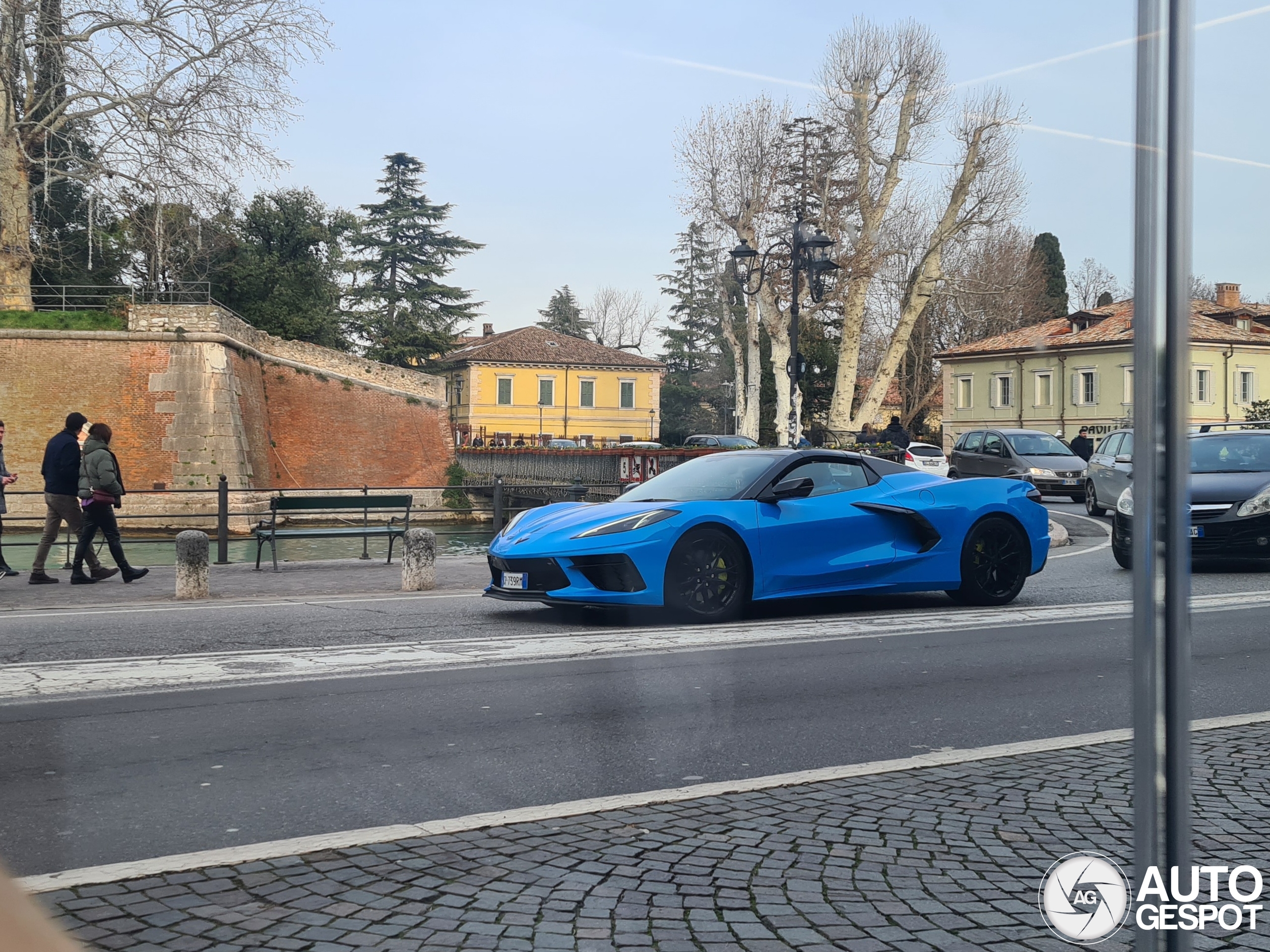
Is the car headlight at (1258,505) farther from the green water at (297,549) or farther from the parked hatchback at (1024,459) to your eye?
the parked hatchback at (1024,459)

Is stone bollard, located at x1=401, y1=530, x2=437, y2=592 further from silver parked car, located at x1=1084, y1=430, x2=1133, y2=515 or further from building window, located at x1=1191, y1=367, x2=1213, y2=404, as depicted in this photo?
building window, located at x1=1191, y1=367, x2=1213, y2=404

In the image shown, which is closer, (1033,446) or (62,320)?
(1033,446)

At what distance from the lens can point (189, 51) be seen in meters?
33.3

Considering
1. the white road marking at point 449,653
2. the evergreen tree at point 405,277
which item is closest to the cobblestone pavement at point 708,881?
the white road marking at point 449,653

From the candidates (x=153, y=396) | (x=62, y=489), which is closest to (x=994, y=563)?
(x=62, y=489)

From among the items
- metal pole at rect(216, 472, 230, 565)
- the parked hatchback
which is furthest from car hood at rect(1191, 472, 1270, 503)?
the parked hatchback

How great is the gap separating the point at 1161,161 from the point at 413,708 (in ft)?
16.7

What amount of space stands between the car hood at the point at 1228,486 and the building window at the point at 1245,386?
5.61m

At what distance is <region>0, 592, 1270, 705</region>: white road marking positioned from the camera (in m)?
6.95

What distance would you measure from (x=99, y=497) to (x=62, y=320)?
28.3 metres

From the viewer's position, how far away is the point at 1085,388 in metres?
6.47

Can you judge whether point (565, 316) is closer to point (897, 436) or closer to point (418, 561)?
point (897, 436)

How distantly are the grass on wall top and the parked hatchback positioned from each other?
2727 centimetres

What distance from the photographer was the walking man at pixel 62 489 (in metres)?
13.5
